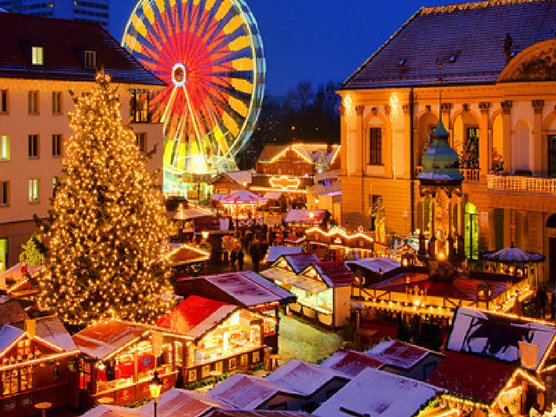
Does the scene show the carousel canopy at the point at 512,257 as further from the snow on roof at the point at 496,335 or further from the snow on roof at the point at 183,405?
the snow on roof at the point at 183,405

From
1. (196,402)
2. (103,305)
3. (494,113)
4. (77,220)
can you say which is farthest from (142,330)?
(494,113)

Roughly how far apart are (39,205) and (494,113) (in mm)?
21863

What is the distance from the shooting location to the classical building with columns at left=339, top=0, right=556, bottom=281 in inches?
1563

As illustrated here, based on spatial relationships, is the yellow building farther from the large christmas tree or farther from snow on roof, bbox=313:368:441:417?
snow on roof, bbox=313:368:441:417

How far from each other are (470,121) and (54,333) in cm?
2763

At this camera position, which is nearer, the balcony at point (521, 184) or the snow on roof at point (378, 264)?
the snow on roof at point (378, 264)

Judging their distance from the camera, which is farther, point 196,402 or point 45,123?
point 45,123

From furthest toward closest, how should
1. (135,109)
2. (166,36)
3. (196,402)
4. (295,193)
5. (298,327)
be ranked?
(295,193)
(166,36)
(135,109)
(298,327)
(196,402)

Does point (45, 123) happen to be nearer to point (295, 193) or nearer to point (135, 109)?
point (135, 109)

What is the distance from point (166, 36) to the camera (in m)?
53.5

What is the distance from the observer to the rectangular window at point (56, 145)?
44031 millimetres

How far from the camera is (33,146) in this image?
141 feet

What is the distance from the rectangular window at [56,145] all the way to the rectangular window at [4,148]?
111 inches

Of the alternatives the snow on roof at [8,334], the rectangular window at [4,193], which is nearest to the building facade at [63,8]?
the rectangular window at [4,193]
